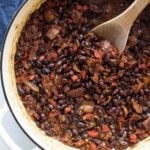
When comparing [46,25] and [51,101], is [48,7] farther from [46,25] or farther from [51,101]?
[51,101]

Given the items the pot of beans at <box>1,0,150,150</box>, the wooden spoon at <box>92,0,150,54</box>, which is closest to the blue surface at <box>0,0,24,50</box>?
the pot of beans at <box>1,0,150,150</box>

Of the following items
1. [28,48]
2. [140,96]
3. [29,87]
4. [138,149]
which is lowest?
[138,149]

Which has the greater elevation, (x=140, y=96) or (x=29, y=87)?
(x=29, y=87)

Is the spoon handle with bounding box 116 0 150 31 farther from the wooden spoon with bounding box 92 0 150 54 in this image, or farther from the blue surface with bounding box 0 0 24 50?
the blue surface with bounding box 0 0 24 50

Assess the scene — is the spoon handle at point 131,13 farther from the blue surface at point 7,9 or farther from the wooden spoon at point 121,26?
the blue surface at point 7,9

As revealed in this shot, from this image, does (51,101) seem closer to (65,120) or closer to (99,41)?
(65,120)

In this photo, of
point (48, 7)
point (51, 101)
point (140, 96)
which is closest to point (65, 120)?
point (51, 101)

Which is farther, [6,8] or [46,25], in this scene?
[6,8]

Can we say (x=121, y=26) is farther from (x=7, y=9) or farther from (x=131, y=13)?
Answer: (x=7, y=9)
